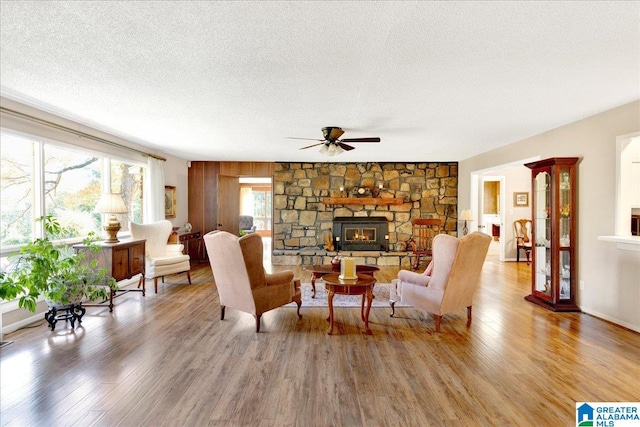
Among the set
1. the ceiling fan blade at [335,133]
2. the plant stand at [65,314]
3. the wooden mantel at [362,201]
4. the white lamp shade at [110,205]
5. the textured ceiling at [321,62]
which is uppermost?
the textured ceiling at [321,62]

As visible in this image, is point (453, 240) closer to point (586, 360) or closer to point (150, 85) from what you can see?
point (586, 360)

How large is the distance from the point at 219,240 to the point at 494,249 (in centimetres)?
802

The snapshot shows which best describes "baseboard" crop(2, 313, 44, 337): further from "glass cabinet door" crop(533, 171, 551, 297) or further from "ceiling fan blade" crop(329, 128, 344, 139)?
"glass cabinet door" crop(533, 171, 551, 297)

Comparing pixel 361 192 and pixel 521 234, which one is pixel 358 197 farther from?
pixel 521 234

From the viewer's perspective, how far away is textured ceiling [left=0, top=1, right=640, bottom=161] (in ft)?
5.98

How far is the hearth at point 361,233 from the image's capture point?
24.7 ft

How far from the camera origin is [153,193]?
5777mm

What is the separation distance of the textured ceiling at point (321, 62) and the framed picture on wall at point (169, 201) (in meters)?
2.35

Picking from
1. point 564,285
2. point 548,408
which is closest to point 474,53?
point 548,408

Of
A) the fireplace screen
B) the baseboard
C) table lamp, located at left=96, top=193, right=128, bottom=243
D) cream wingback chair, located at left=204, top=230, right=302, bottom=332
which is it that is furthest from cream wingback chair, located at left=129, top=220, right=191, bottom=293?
the fireplace screen

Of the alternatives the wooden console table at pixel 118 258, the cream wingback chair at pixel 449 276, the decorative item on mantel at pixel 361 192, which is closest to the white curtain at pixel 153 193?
the wooden console table at pixel 118 258
